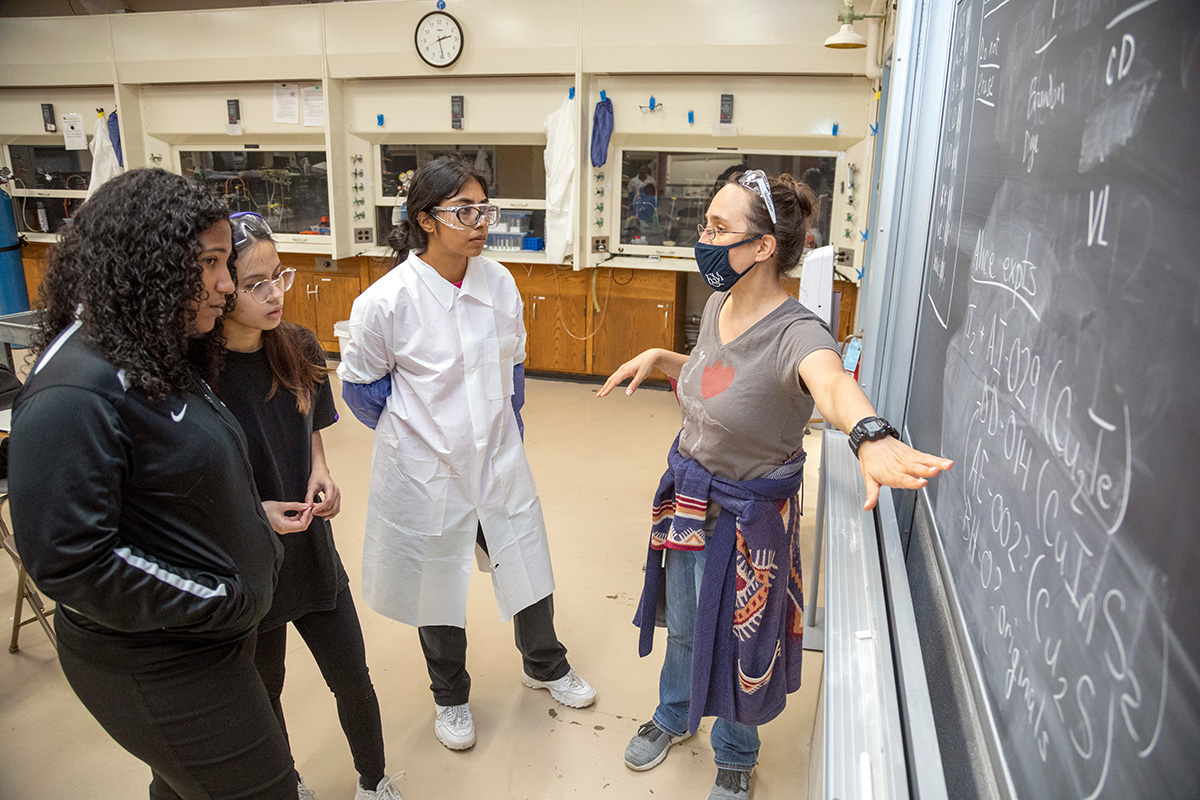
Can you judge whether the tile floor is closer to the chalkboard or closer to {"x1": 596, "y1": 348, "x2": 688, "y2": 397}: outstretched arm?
{"x1": 596, "y1": 348, "x2": 688, "y2": 397}: outstretched arm

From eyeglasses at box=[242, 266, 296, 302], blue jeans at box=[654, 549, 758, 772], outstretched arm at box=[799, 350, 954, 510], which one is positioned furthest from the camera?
blue jeans at box=[654, 549, 758, 772]

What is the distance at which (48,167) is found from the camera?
6.36 m

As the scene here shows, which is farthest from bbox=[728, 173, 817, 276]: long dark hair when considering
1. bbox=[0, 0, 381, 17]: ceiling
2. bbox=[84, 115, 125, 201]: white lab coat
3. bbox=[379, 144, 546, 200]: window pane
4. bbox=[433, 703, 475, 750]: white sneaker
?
bbox=[0, 0, 381, 17]: ceiling

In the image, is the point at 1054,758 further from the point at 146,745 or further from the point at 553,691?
the point at 553,691

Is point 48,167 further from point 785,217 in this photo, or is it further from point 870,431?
point 870,431

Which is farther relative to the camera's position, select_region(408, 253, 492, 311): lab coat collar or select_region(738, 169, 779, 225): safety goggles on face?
select_region(408, 253, 492, 311): lab coat collar

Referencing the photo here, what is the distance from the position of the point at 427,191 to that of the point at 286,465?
2.35 ft

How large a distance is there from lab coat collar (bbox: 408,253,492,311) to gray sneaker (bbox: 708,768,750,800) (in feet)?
4.28

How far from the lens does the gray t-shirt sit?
56.9 inches

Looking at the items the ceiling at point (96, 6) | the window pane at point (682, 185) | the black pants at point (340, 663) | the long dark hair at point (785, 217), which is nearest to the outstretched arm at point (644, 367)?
the long dark hair at point (785, 217)

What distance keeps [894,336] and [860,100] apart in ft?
10.9

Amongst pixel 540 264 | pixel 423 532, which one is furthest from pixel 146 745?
pixel 540 264

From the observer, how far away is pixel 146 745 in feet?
3.73

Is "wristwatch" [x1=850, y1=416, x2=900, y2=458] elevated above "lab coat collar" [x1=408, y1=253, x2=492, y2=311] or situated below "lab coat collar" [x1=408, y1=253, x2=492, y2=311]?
below
